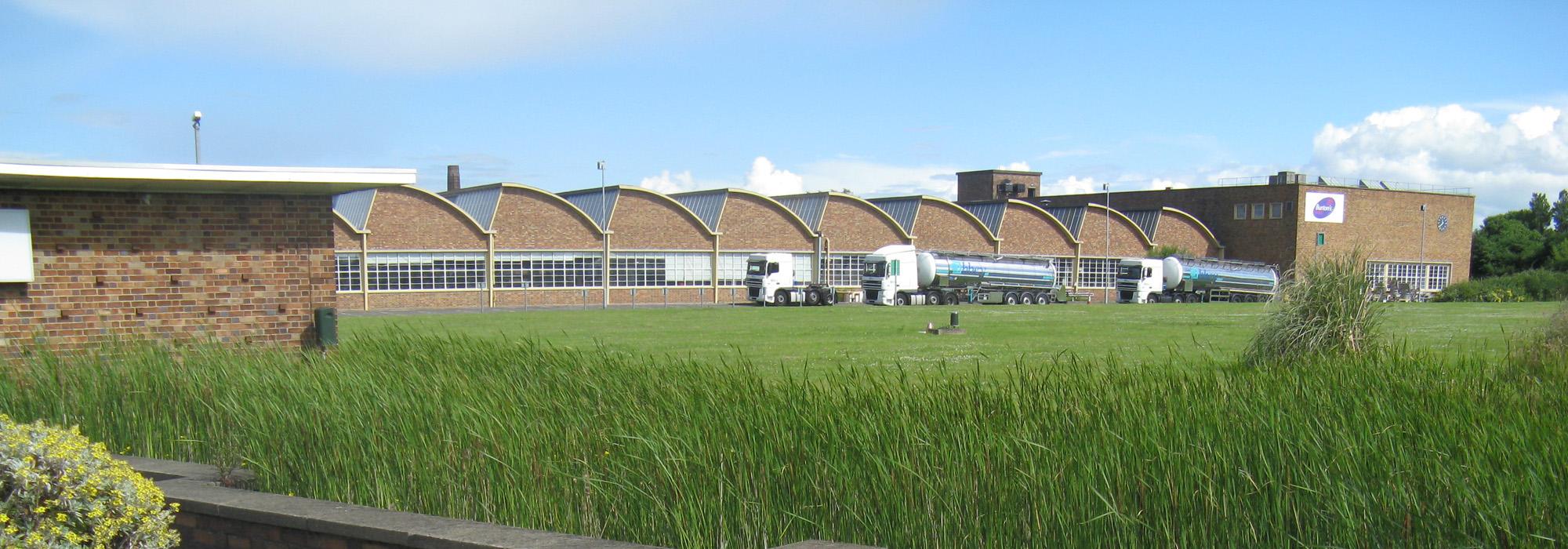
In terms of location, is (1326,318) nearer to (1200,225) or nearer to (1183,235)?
(1183,235)

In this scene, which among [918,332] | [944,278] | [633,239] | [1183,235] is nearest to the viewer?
[918,332]

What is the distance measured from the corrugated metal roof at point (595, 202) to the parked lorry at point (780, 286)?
6.94 metres

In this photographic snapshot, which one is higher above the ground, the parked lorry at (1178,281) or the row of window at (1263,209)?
the row of window at (1263,209)

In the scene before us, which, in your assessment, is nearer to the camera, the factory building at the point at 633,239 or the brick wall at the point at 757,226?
the factory building at the point at 633,239

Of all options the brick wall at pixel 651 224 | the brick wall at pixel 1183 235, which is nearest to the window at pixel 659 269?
the brick wall at pixel 651 224

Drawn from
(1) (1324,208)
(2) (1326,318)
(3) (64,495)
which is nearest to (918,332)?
(2) (1326,318)

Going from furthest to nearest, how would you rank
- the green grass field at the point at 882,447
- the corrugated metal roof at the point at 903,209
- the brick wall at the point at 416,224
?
the corrugated metal roof at the point at 903,209
the brick wall at the point at 416,224
the green grass field at the point at 882,447

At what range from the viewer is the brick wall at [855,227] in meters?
54.3

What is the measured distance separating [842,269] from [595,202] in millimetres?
13058

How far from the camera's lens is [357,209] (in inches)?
1697

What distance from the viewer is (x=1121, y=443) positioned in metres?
5.23

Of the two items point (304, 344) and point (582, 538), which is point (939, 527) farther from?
point (304, 344)

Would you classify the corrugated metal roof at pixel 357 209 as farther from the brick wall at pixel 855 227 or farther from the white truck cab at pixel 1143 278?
the white truck cab at pixel 1143 278

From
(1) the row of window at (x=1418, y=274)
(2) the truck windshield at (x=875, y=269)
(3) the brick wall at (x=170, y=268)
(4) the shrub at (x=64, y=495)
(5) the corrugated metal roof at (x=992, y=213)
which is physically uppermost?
(5) the corrugated metal roof at (x=992, y=213)
